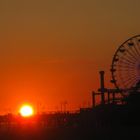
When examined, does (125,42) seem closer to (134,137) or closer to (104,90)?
(104,90)

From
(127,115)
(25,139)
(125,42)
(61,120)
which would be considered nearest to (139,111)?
(127,115)

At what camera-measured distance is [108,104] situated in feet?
239

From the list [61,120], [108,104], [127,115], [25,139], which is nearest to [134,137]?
[25,139]

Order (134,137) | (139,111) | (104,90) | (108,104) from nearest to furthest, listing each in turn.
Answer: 1. (134,137)
2. (139,111)
3. (108,104)
4. (104,90)

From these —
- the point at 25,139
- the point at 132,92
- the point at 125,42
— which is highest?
the point at 125,42

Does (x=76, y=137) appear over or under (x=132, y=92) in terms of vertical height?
under

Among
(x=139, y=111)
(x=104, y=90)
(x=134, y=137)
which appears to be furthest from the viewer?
(x=104, y=90)

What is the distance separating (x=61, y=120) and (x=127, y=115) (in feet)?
122

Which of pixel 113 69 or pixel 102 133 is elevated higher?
pixel 113 69

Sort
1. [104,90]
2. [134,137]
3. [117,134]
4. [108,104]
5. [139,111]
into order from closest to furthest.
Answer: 1. [134,137]
2. [117,134]
3. [139,111]
4. [108,104]
5. [104,90]

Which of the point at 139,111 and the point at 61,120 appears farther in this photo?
the point at 61,120

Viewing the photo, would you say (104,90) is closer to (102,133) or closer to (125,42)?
(125,42)

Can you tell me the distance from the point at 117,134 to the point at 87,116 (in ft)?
79.7

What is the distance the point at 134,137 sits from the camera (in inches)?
1868
